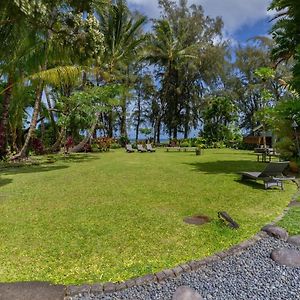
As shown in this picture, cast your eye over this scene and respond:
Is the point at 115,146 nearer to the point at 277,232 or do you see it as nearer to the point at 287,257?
the point at 277,232

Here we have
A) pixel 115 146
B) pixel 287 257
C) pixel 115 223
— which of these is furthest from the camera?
pixel 115 146

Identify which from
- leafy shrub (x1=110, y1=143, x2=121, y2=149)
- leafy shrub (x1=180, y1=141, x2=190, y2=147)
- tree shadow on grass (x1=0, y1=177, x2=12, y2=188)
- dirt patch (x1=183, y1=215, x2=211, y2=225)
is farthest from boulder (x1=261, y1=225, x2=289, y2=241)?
leafy shrub (x1=180, y1=141, x2=190, y2=147)

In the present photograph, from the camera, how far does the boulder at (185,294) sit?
10.1 feet

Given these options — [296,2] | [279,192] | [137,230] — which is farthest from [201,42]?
[137,230]

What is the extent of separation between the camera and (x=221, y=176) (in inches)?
395

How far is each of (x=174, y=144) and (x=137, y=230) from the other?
1020 inches

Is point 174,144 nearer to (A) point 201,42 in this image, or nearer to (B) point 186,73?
(B) point 186,73

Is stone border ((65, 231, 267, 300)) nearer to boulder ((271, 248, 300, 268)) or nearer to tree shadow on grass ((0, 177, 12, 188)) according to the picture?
boulder ((271, 248, 300, 268))

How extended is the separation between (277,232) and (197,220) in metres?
1.31

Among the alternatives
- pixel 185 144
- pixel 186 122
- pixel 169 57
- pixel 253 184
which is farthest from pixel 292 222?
pixel 186 122

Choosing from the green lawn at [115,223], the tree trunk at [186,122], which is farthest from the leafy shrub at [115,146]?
the green lawn at [115,223]

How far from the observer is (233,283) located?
3.39m

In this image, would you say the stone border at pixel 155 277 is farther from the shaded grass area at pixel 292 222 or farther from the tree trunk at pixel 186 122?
the tree trunk at pixel 186 122

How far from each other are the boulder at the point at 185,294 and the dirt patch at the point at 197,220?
6.95ft
